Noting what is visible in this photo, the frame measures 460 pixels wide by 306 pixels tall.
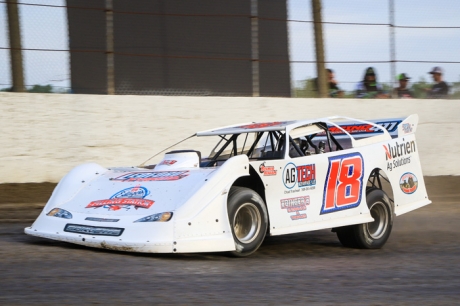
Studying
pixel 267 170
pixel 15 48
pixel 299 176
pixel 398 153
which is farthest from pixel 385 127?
pixel 15 48

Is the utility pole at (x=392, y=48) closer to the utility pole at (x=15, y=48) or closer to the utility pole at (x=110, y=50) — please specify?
the utility pole at (x=110, y=50)

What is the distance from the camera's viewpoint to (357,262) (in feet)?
22.3

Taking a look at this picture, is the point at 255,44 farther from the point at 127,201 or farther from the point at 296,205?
the point at 127,201

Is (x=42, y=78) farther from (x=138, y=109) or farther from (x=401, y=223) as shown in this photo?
(x=401, y=223)

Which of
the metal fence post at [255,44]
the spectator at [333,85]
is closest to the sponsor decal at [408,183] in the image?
the metal fence post at [255,44]

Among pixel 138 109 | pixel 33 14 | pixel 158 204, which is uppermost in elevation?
pixel 33 14

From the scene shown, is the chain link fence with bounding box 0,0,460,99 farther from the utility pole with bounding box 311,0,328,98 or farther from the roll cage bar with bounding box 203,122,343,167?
the roll cage bar with bounding box 203,122,343,167

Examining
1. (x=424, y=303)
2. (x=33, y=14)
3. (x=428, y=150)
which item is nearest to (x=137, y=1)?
(x=33, y=14)

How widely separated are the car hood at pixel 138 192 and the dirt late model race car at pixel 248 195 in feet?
0.04

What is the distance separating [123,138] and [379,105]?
5.23m

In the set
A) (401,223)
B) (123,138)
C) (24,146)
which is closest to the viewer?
(401,223)

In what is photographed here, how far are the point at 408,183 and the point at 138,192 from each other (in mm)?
3339

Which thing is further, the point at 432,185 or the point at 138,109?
the point at 432,185

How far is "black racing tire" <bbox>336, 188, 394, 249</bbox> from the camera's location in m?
7.75
